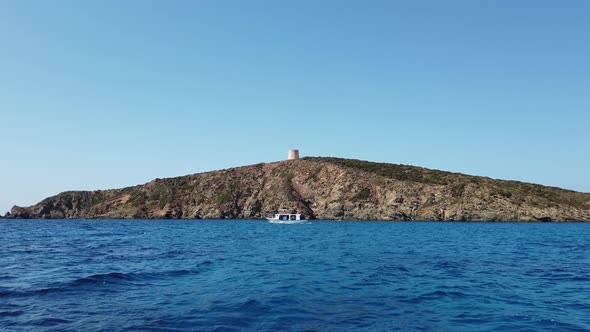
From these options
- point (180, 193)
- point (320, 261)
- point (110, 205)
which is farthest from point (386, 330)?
point (110, 205)

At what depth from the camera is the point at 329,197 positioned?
159 m

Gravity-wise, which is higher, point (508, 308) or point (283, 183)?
point (283, 183)

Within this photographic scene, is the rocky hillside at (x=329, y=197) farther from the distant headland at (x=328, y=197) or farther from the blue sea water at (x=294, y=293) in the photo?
the blue sea water at (x=294, y=293)

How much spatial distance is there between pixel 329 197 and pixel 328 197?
44 centimetres

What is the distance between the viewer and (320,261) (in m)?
35.2

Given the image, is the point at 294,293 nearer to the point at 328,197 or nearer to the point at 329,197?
the point at 329,197

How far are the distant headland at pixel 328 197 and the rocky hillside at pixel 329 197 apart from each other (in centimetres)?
34

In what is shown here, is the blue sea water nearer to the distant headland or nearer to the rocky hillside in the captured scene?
the rocky hillside

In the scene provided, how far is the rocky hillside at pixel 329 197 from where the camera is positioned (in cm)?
13950

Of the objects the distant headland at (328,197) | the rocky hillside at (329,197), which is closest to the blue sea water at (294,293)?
the rocky hillside at (329,197)

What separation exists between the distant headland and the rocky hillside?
13.4 inches

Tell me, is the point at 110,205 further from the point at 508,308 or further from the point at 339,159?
the point at 508,308

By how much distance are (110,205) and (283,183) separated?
7620cm

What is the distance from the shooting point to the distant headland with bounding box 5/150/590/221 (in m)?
140
